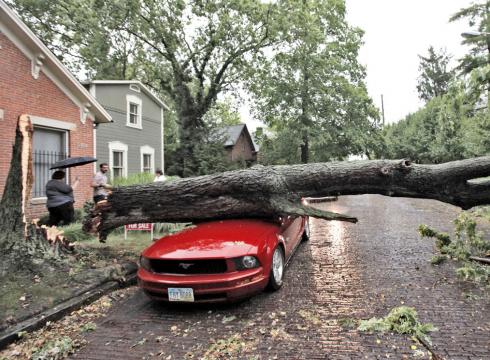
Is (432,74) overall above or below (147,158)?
above

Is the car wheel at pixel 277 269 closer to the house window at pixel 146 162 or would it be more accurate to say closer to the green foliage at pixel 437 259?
the green foliage at pixel 437 259

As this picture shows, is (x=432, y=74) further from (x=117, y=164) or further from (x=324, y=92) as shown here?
(x=117, y=164)

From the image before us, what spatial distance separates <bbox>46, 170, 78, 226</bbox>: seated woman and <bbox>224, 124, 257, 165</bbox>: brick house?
26.7m

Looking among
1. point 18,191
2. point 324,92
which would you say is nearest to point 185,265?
point 18,191

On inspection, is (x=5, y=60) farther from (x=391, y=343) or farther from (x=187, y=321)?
(x=391, y=343)

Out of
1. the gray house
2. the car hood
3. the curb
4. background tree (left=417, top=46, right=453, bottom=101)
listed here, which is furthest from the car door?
background tree (left=417, top=46, right=453, bottom=101)

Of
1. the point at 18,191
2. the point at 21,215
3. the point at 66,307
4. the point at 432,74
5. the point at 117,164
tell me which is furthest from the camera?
the point at 432,74

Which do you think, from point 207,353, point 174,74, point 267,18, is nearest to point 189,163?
point 174,74

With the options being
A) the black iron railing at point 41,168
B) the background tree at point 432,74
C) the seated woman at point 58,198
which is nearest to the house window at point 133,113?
the black iron railing at point 41,168

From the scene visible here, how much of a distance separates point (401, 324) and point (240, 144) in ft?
119

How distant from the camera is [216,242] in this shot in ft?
14.8

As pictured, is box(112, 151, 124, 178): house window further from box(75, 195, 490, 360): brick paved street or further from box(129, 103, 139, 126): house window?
box(75, 195, 490, 360): brick paved street

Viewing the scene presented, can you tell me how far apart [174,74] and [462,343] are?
72.5 feet

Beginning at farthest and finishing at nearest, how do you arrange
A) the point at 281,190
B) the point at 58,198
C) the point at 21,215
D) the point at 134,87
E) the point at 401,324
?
the point at 134,87
the point at 58,198
the point at 281,190
the point at 21,215
the point at 401,324
